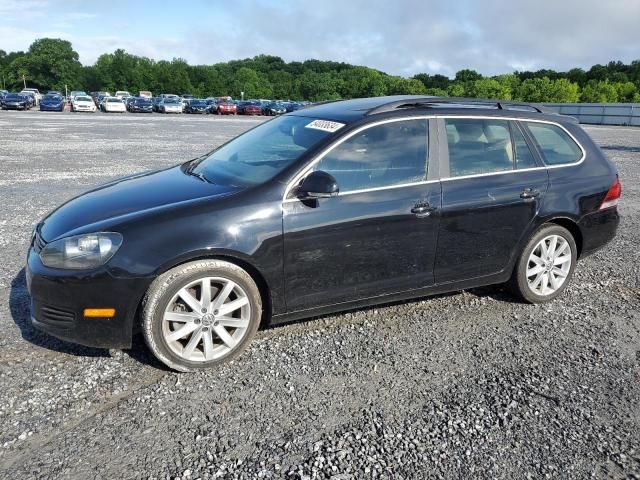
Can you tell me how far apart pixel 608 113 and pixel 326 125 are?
42764 millimetres

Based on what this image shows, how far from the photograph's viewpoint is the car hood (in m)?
3.51

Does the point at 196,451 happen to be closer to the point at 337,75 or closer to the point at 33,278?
the point at 33,278

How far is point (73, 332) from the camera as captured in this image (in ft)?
10.8

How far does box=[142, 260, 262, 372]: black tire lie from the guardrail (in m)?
38.3

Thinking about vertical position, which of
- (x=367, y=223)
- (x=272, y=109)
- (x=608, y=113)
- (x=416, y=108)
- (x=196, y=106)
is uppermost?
(x=416, y=108)

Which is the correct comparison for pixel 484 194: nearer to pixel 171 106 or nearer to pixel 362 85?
pixel 171 106

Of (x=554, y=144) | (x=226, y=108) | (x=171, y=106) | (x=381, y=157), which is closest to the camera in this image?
(x=381, y=157)

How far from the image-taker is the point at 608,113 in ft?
131

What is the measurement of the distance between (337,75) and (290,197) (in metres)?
123

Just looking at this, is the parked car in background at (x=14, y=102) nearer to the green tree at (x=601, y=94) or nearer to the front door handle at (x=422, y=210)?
the front door handle at (x=422, y=210)

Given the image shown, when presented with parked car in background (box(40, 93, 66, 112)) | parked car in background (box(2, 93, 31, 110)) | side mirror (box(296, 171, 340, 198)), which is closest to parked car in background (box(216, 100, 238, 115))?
parked car in background (box(40, 93, 66, 112))

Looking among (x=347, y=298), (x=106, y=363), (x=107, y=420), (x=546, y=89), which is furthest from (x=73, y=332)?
(x=546, y=89)

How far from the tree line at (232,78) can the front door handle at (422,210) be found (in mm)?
76153

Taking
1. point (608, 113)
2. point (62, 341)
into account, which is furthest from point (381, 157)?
point (608, 113)
